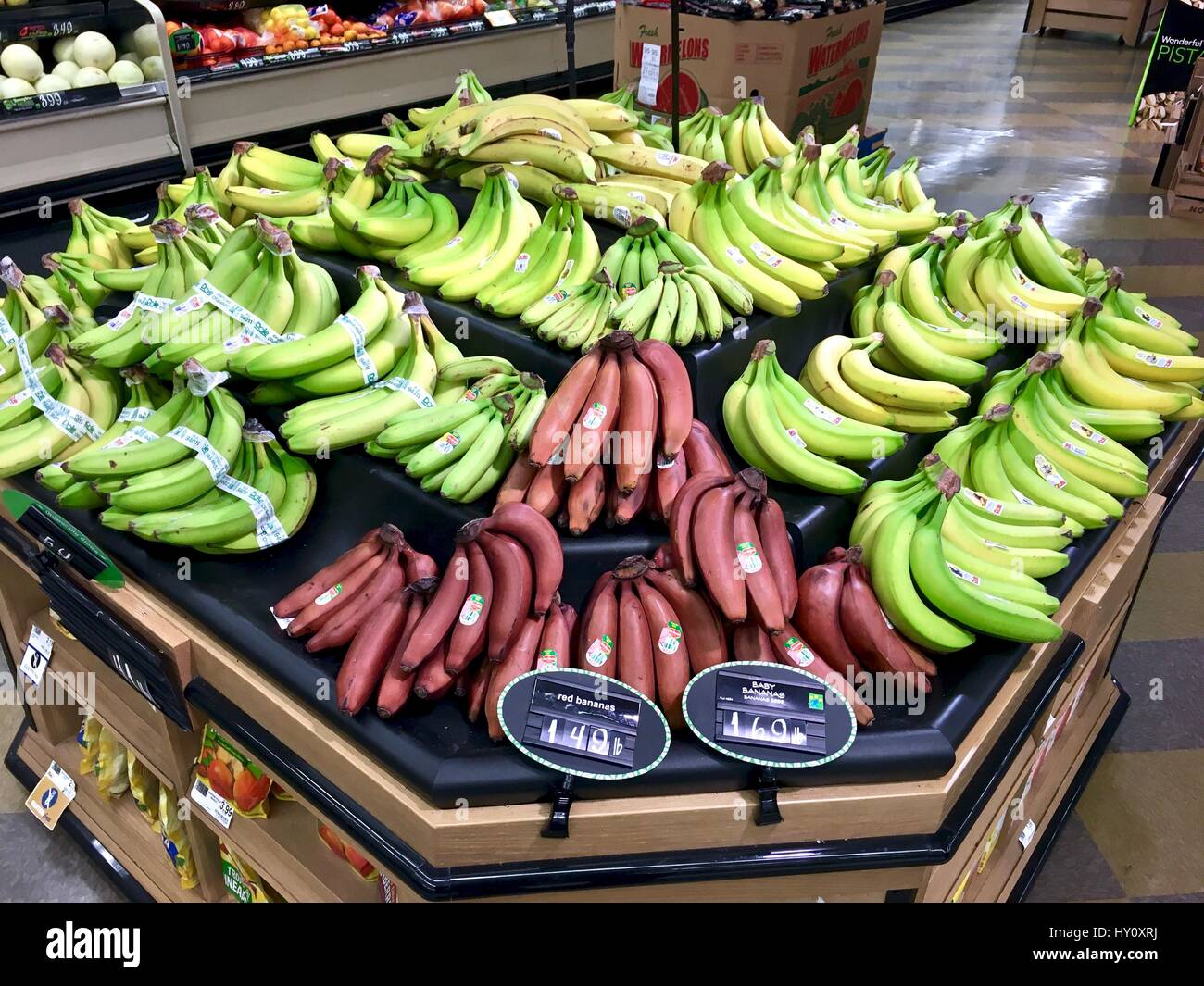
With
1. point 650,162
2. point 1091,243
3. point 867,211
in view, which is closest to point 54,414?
point 650,162

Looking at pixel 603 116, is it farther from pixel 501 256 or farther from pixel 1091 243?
pixel 1091 243

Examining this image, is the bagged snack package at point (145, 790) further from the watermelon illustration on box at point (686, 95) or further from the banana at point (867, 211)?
the watermelon illustration on box at point (686, 95)

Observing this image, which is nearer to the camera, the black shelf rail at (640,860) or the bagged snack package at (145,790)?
the black shelf rail at (640,860)

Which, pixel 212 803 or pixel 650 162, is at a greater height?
pixel 650 162

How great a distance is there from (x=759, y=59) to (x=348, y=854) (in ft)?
12.8

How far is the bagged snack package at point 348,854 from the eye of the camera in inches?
66.9

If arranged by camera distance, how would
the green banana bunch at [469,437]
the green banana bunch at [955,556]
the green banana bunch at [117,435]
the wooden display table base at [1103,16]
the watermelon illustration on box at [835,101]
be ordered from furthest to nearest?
the wooden display table base at [1103,16]
the watermelon illustration on box at [835,101]
the green banana bunch at [117,435]
the green banana bunch at [469,437]
the green banana bunch at [955,556]

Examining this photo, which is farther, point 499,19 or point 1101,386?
point 499,19

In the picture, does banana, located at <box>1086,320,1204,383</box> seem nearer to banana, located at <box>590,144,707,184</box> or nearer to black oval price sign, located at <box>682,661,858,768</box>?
banana, located at <box>590,144,707,184</box>

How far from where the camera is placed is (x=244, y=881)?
2000mm

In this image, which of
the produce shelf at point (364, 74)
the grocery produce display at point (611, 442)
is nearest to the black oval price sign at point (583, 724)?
the grocery produce display at point (611, 442)

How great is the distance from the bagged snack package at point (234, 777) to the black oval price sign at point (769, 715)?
928 mm

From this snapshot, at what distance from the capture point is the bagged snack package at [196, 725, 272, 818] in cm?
177
